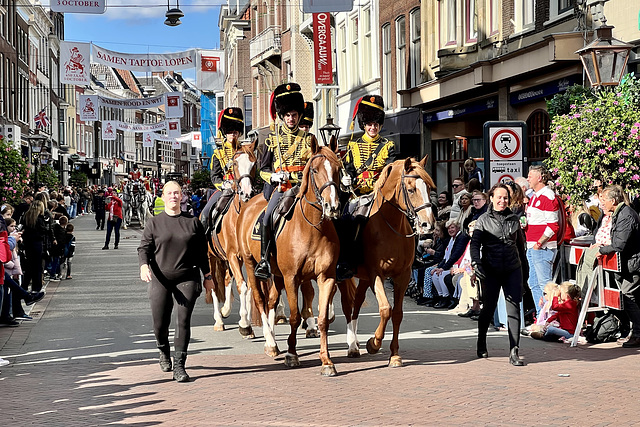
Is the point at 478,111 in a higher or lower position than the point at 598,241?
higher

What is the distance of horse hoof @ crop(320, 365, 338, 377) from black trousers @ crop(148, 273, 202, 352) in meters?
1.34

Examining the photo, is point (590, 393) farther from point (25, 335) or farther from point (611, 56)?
point (25, 335)

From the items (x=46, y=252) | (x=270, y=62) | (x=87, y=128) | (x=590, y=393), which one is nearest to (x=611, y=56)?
(x=590, y=393)

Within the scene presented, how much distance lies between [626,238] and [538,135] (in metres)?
9.55

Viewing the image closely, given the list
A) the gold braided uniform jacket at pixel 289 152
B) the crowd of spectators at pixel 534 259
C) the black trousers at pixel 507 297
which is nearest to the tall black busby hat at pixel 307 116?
the gold braided uniform jacket at pixel 289 152

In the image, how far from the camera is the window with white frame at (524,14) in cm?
1988

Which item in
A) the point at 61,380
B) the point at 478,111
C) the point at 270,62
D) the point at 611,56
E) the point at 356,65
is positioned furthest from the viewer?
the point at 270,62

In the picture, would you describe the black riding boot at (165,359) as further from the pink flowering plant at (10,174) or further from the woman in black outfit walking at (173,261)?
the pink flowering plant at (10,174)

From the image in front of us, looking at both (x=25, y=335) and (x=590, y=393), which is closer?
(x=590, y=393)

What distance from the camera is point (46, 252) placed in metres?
17.6

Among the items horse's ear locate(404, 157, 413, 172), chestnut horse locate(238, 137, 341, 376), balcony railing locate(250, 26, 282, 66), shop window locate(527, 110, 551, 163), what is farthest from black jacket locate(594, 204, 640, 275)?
balcony railing locate(250, 26, 282, 66)

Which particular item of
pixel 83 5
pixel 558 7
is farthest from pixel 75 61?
pixel 558 7

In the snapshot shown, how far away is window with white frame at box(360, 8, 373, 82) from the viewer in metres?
32.3

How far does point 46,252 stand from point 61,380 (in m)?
8.85
